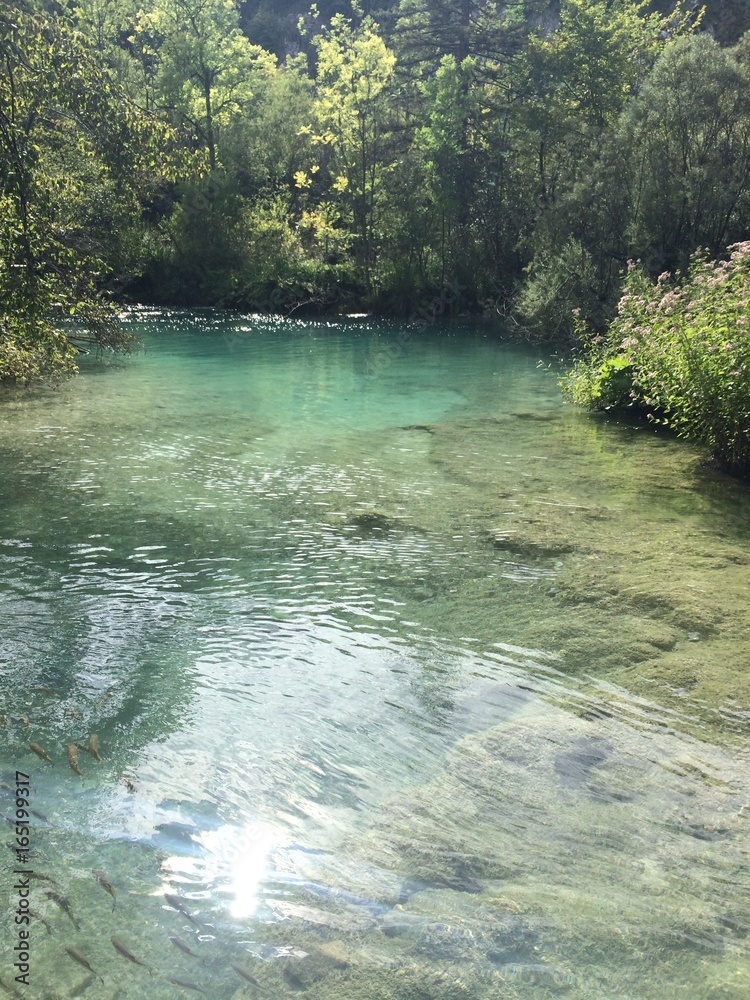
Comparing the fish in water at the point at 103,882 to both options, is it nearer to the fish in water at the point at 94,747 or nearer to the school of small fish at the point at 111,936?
the school of small fish at the point at 111,936

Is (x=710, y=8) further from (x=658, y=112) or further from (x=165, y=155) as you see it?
(x=165, y=155)

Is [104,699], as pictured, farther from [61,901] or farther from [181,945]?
[181,945]

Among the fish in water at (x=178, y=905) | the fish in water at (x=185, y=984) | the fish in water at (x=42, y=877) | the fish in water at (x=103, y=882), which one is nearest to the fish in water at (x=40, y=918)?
the fish in water at (x=42, y=877)

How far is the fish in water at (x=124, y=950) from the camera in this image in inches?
125

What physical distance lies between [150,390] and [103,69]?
9.27 m

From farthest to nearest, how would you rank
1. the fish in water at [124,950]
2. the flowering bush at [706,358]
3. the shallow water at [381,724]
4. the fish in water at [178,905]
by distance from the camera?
the flowering bush at [706,358], the fish in water at [178,905], the shallow water at [381,724], the fish in water at [124,950]

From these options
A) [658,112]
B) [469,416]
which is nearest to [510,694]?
[469,416]

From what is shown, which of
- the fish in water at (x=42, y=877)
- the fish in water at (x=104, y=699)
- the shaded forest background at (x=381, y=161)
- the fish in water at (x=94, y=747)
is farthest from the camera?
the shaded forest background at (x=381, y=161)

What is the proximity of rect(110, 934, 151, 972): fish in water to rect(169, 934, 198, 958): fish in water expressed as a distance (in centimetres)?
14

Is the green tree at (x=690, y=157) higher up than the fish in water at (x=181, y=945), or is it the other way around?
the green tree at (x=690, y=157)

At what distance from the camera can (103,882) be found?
3.56m

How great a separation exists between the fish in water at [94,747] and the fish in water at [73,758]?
76mm

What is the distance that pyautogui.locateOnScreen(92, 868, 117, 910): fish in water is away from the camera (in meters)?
3.50

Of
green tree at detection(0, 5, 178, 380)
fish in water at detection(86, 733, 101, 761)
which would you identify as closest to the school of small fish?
fish in water at detection(86, 733, 101, 761)
